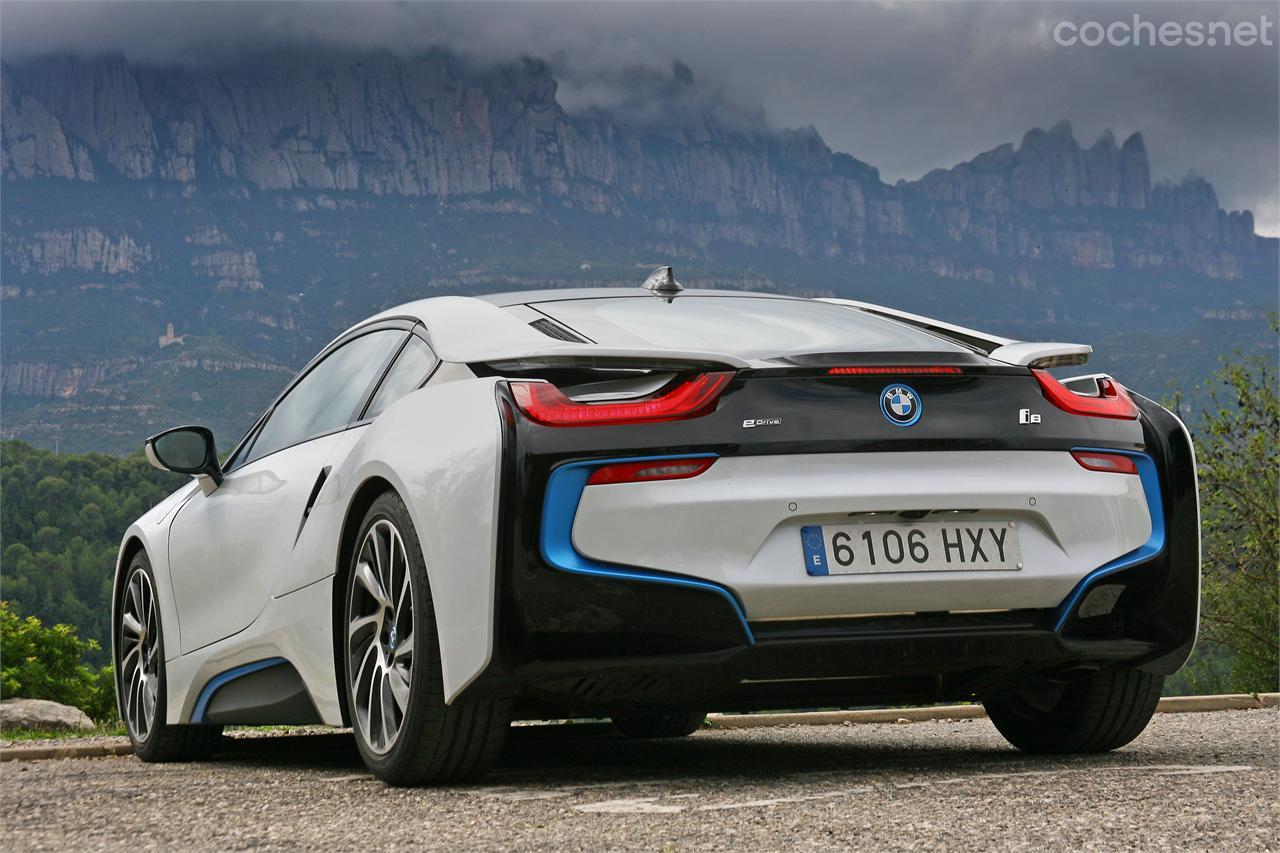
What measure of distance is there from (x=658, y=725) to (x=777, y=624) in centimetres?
292

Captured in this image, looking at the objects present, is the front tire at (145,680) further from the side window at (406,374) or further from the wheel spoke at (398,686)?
the wheel spoke at (398,686)

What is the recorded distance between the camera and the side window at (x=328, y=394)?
5188mm

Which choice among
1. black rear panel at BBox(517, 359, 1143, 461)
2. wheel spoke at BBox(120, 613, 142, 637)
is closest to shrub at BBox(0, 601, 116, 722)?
wheel spoke at BBox(120, 613, 142, 637)

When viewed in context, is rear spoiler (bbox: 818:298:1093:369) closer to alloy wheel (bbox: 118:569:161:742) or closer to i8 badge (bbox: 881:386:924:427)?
i8 badge (bbox: 881:386:924:427)

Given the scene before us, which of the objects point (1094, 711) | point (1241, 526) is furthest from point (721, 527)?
point (1241, 526)

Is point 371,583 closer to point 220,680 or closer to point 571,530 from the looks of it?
point 571,530

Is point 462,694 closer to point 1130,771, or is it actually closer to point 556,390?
point 556,390

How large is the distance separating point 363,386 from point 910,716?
13.3 feet

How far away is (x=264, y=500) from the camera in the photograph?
5.48 meters

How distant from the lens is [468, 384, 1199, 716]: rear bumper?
3898mm

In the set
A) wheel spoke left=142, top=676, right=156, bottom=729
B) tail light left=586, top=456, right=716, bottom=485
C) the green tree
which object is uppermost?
tail light left=586, top=456, right=716, bottom=485

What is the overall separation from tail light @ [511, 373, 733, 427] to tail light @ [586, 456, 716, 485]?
11 centimetres

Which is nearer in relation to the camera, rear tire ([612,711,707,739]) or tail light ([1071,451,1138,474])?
tail light ([1071,451,1138,474])

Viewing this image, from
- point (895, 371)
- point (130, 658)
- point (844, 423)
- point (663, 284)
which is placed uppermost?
point (663, 284)
